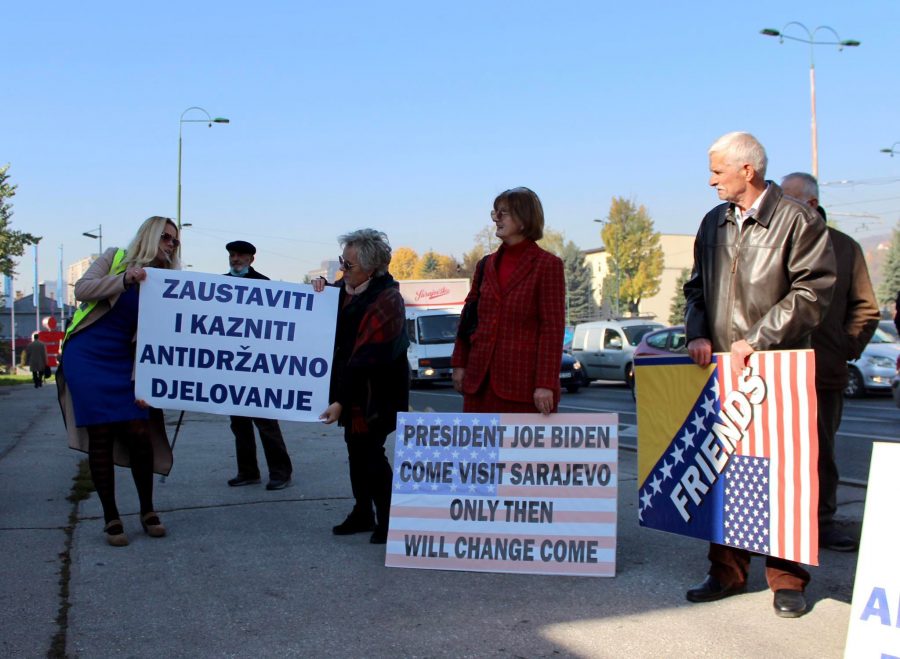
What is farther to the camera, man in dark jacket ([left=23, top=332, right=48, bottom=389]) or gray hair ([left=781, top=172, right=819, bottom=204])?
man in dark jacket ([left=23, top=332, right=48, bottom=389])

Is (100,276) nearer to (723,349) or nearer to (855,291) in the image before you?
(723,349)

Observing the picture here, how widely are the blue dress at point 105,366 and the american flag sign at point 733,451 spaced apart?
2.93 metres

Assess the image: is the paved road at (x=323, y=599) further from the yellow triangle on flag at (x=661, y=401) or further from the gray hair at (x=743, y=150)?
the gray hair at (x=743, y=150)

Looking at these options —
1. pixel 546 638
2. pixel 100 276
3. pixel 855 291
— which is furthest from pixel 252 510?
pixel 855 291

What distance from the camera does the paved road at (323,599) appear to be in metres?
3.71

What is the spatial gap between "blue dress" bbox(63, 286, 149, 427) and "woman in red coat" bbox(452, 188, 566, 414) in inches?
79.3

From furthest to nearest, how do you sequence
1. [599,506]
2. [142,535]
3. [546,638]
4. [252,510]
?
[252,510] < [142,535] < [599,506] < [546,638]

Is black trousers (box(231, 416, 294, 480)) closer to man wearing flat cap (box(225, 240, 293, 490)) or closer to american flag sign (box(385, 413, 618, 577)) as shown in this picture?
man wearing flat cap (box(225, 240, 293, 490))

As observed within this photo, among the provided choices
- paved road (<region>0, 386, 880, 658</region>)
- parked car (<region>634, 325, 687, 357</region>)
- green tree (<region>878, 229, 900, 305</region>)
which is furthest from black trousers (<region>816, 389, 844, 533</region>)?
green tree (<region>878, 229, 900, 305</region>)

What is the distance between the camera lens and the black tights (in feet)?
17.7

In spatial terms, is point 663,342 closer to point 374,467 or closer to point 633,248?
point 374,467

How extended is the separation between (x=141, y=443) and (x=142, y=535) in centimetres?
57

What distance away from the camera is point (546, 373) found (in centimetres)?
489

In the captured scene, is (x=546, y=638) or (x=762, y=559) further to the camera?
(x=762, y=559)
